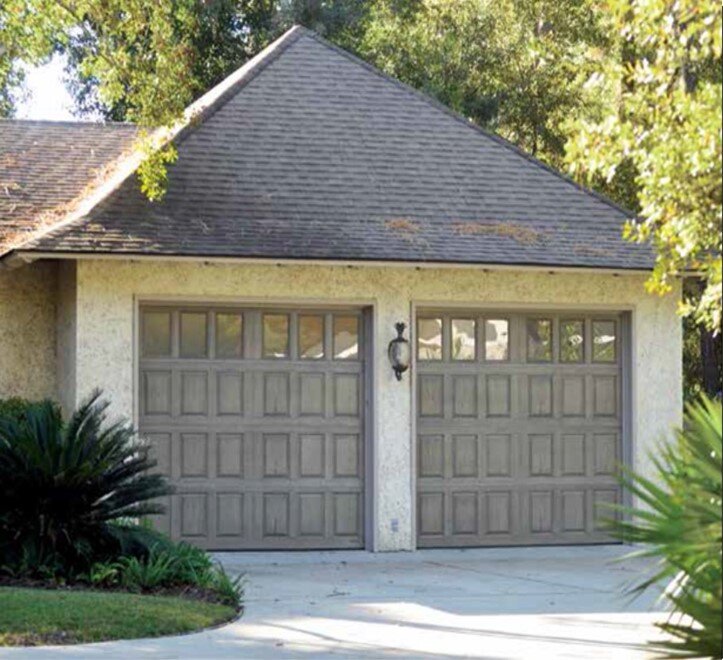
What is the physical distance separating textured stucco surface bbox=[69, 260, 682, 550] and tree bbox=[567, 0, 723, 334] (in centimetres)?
830

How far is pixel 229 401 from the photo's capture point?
712 inches

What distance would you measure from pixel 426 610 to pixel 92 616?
2922 mm

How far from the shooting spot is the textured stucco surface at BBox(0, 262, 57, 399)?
18.5 m

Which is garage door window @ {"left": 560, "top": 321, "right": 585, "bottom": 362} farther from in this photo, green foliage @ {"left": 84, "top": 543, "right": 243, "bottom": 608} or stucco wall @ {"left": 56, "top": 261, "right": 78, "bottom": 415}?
green foliage @ {"left": 84, "top": 543, "right": 243, "bottom": 608}

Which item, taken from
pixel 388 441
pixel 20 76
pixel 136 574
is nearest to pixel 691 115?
pixel 136 574

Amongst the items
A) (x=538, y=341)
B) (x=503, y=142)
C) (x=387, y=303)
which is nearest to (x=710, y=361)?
(x=503, y=142)

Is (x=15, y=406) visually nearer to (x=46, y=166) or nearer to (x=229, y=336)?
(x=229, y=336)

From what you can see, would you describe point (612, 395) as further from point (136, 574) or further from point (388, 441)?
point (136, 574)

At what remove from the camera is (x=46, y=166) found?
841 inches

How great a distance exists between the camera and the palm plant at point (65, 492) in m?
14.5

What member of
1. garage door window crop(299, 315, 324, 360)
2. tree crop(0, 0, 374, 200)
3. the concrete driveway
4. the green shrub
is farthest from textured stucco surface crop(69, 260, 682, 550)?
the green shrub

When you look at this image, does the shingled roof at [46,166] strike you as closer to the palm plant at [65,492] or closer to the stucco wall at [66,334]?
the stucco wall at [66,334]

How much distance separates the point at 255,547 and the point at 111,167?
5.35 m

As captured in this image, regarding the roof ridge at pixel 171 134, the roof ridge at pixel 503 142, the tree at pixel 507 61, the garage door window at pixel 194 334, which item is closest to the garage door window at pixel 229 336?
the garage door window at pixel 194 334
